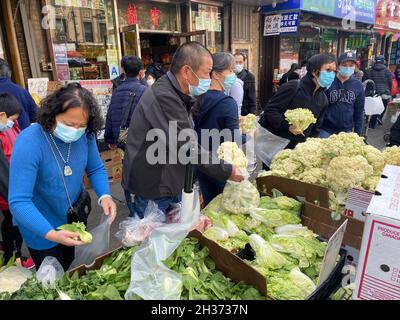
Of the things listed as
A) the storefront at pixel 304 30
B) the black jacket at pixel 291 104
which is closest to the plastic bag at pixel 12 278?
the black jacket at pixel 291 104

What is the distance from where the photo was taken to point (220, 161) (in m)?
2.12

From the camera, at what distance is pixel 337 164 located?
207 cm

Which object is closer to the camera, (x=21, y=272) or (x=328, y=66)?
(x=21, y=272)

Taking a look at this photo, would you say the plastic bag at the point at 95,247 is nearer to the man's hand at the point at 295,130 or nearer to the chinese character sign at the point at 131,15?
the man's hand at the point at 295,130

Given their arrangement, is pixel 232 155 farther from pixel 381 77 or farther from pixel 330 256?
pixel 381 77

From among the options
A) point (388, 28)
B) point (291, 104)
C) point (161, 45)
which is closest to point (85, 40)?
point (161, 45)

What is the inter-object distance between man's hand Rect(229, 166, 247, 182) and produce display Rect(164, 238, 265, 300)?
570 millimetres

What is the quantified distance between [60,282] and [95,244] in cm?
53

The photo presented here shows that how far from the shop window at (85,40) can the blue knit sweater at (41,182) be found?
4389mm

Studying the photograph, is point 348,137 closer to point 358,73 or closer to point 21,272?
point 21,272

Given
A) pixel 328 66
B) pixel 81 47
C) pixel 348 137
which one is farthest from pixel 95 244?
pixel 81 47

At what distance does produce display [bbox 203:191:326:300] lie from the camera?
154cm

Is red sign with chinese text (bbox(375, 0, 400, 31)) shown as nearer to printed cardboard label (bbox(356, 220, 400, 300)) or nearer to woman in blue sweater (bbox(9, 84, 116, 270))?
woman in blue sweater (bbox(9, 84, 116, 270))

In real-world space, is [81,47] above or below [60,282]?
above
